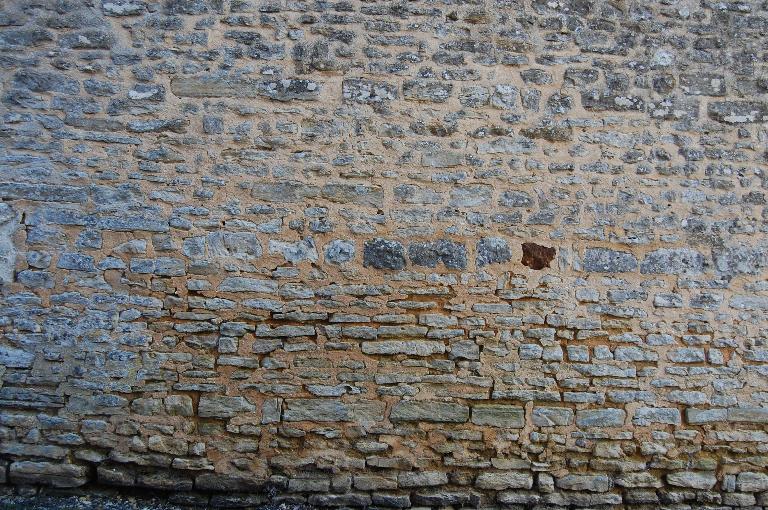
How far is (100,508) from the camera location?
3.52 metres

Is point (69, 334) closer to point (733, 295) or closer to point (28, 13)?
point (28, 13)

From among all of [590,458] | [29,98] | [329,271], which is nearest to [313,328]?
[329,271]

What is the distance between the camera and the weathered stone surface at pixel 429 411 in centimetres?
367

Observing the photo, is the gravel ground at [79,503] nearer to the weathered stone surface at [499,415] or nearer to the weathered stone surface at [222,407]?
the weathered stone surface at [222,407]

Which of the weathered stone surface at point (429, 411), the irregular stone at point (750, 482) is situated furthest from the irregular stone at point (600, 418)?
the irregular stone at point (750, 482)

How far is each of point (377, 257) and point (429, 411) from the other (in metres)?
0.88

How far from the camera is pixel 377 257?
3752 millimetres

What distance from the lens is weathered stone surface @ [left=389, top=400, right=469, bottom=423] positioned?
367 cm

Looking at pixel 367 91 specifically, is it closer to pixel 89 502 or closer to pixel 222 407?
pixel 222 407

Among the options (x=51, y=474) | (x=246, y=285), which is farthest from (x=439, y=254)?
(x=51, y=474)

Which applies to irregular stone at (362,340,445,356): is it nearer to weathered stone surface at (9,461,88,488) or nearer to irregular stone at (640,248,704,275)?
irregular stone at (640,248,704,275)

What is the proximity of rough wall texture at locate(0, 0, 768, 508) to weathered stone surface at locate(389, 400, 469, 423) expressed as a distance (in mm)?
12

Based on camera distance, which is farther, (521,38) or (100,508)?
(521,38)

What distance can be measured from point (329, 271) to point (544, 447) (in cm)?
151
